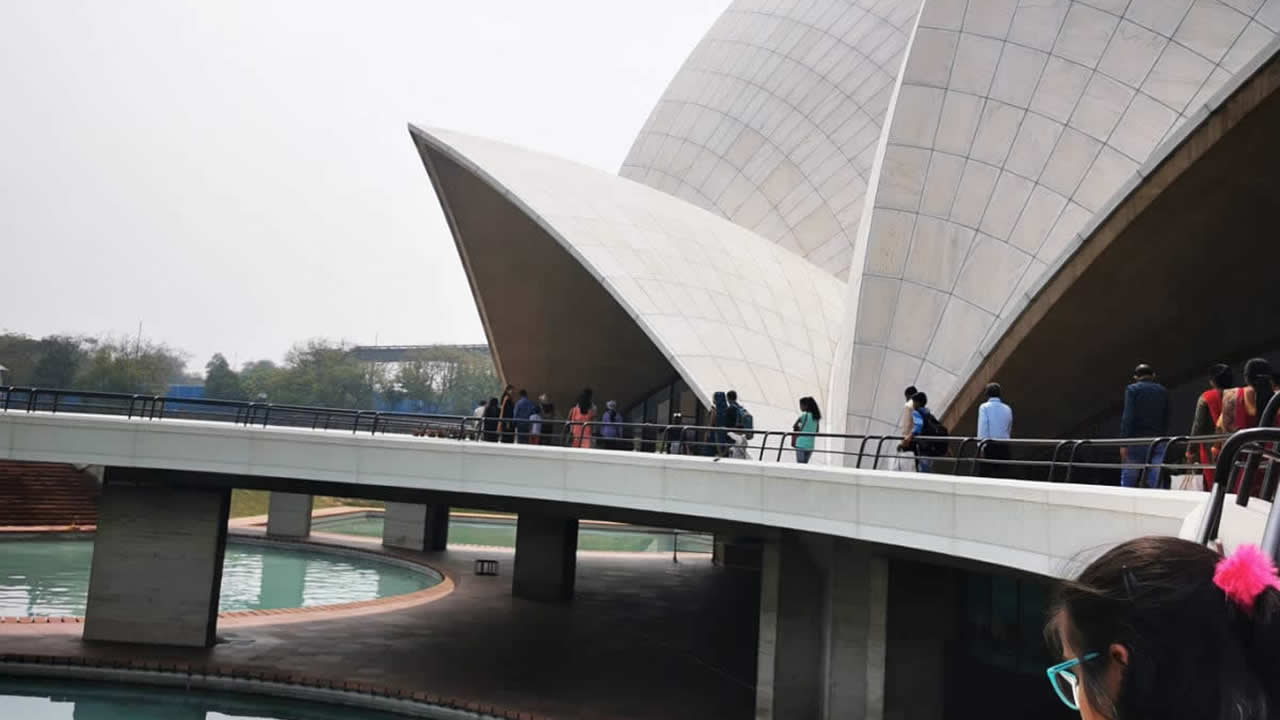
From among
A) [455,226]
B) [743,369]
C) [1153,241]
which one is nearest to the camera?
[1153,241]

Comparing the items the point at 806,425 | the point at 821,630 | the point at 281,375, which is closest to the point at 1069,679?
the point at 806,425

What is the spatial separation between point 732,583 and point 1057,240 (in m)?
19.2

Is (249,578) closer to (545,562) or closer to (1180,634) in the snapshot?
(545,562)

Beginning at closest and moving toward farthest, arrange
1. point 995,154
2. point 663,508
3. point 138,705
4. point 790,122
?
1. point 663,508
2. point 138,705
3. point 995,154
4. point 790,122

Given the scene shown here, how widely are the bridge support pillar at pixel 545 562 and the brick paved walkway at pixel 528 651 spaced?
568 millimetres

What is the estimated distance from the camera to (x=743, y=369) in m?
21.4

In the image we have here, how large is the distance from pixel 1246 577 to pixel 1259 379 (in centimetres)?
703

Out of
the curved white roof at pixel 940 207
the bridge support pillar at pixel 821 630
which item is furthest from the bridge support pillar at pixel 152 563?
the bridge support pillar at pixel 821 630

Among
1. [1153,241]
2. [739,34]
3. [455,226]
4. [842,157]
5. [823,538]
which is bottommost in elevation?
[823,538]

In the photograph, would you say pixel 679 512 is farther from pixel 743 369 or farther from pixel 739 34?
pixel 739 34

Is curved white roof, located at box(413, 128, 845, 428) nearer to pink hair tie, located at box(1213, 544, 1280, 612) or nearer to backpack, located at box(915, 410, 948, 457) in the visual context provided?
backpack, located at box(915, 410, 948, 457)

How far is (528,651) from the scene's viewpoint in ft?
64.8

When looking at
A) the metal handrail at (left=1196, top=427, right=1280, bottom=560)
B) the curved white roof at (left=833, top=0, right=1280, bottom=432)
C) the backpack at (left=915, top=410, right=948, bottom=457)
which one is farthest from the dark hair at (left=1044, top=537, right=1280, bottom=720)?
the curved white roof at (left=833, top=0, right=1280, bottom=432)

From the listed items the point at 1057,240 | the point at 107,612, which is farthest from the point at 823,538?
the point at 107,612
